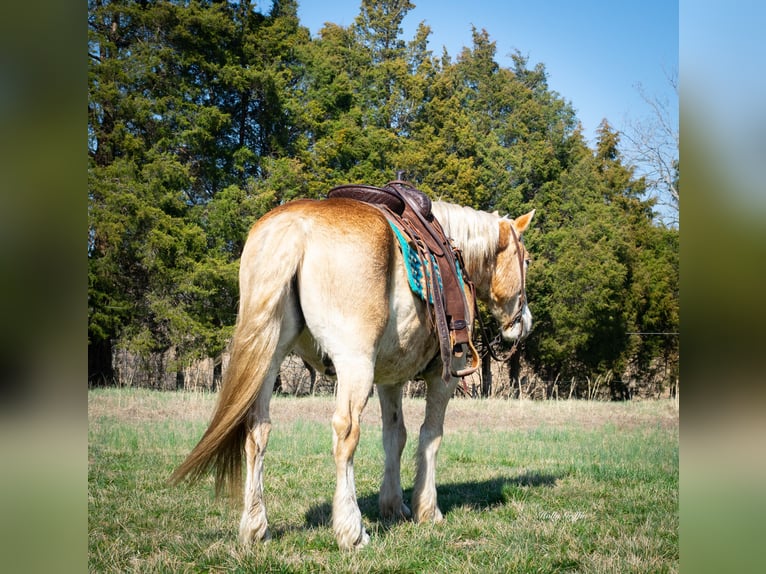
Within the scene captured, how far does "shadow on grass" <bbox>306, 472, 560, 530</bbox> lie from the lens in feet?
14.8

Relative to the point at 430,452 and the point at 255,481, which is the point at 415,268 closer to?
the point at 430,452

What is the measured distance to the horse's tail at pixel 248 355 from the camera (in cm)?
342

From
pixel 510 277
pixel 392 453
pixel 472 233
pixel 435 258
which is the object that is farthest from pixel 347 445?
pixel 510 277

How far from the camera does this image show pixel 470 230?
5.08m

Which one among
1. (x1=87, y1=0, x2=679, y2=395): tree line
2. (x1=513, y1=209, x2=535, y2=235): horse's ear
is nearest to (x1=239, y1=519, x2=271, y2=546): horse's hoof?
(x1=513, y1=209, x2=535, y2=235): horse's ear

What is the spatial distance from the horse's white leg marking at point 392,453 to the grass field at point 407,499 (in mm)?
168

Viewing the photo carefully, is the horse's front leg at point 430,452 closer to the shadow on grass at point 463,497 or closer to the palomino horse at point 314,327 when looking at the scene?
the shadow on grass at point 463,497

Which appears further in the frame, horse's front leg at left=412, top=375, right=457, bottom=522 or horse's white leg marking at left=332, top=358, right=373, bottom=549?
horse's front leg at left=412, top=375, right=457, bottom=522

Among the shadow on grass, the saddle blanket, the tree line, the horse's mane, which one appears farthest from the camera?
the tree line

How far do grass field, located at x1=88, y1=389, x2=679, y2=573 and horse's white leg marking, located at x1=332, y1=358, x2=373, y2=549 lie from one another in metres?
0.12

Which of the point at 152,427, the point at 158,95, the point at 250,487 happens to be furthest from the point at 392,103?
the point at 250,487

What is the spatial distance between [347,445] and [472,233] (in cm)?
226

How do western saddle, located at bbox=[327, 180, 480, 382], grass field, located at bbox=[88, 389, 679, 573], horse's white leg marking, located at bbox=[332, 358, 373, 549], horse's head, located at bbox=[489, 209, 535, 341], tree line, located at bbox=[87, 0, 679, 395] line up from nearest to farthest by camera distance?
grass field, located at bbox=[88, 389, 679, 573], horse's white leg marking, located at bbox=[332, 358, 373, 549], western saddle, located at bbox=[327, 180, 480, 382], horse's head, located at bbox=[489, 209, 535, 341], tree line, located at bbox=[87, 0, 679, 395]

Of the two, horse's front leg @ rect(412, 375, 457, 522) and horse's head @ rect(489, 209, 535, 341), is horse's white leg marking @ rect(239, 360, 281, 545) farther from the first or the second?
horse's head @ rect(489, 209, 535, 341)
